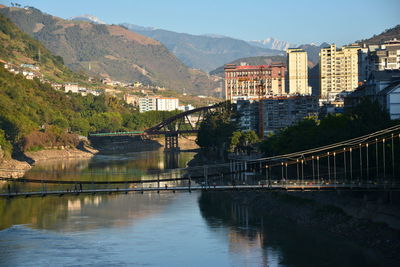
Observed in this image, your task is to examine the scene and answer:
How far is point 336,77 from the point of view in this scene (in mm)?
128375

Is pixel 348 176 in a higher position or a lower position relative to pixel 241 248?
higher

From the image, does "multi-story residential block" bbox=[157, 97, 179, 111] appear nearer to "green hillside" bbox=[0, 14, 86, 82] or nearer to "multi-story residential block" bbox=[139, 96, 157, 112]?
"multi-story residential block" bbox=[139, 96, 157, 112]

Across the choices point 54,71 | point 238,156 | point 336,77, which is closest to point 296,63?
point 336,77

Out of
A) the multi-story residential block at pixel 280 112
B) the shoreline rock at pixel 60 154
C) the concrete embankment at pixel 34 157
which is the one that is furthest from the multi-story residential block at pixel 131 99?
the multi-story residential block at pixel 280 112

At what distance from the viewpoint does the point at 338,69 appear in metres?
128

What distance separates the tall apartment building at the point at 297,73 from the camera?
479 feet

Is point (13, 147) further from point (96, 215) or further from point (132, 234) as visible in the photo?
point (132, 234)

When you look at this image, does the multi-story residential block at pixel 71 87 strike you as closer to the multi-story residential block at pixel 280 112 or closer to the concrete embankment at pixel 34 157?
→ the concrete embankment at pixel 34 157

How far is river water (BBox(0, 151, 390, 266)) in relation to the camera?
32.2 meters

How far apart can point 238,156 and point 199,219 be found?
2120 cm

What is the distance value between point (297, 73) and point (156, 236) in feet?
377

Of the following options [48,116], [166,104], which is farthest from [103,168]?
[166,104]

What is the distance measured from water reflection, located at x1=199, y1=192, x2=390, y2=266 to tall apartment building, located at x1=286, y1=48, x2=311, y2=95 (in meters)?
103

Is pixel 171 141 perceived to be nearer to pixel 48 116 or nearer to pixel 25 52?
pixel 48 116
